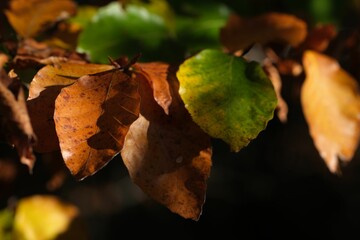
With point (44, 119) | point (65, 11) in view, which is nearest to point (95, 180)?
point (65, 11)

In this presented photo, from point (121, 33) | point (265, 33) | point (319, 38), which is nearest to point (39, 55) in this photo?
point (121, 33)

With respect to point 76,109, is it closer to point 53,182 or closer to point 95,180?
point 53,182

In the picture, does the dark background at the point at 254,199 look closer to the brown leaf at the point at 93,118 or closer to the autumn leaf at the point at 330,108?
the autumn leaf at the point at 330,108

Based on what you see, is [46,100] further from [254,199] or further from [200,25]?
[254,199]

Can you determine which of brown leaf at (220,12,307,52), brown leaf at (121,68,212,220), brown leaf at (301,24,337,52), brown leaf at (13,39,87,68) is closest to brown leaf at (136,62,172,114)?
brown leaf at (121,68,212,220)

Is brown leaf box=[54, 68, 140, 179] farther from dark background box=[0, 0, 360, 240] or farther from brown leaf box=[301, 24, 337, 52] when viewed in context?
dark background box=[0, 0, 360, 240]

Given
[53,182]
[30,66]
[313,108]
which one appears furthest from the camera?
[53,182]

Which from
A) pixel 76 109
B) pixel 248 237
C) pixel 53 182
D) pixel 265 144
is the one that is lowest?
pixel 248 237
